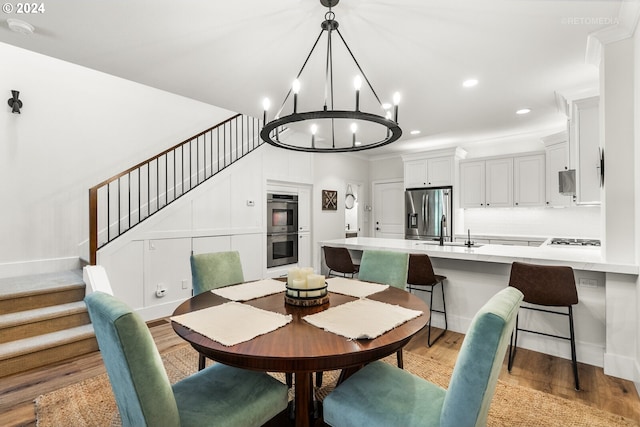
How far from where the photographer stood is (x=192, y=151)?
487 cm

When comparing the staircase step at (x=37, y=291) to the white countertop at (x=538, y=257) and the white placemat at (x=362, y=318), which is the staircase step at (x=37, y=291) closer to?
the white placemat at (x=362, y=318)

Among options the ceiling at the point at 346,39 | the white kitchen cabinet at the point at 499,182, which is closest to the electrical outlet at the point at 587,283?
the ceiling at the point at 346,39

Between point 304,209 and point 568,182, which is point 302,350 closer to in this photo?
point 568,182

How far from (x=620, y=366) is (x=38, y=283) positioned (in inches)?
209

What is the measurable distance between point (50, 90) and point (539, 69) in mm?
5412

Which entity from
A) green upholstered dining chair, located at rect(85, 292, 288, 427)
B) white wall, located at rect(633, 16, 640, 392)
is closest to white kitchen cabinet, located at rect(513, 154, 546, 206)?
white wall, located at rect(633, 16, 640, 392)

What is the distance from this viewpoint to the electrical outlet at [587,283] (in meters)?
2.58

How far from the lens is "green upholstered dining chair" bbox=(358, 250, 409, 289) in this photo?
8.07 feet

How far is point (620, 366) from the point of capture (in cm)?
238

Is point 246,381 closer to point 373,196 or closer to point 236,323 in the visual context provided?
point 236,323

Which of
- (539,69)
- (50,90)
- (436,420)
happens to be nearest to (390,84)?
(539,69)

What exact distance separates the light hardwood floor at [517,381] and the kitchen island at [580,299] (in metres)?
0.12

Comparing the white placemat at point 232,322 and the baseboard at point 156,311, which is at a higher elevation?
the white placemat at point 232,322

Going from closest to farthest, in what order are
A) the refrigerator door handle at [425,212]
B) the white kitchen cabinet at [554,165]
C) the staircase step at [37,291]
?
the staircase step at [37,291] → the white kitchen cabinet at [554,165] → the refrigerator door handle at [425,212]
